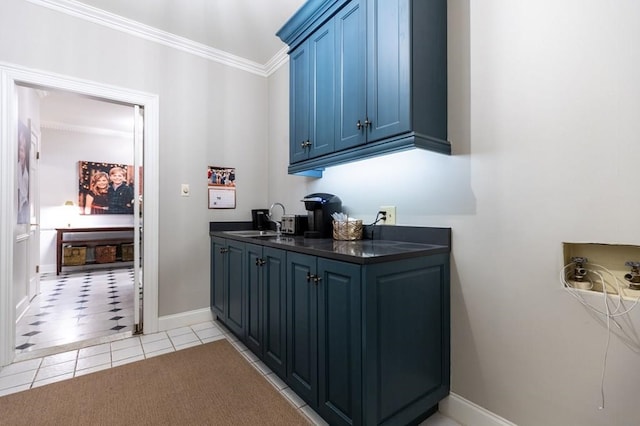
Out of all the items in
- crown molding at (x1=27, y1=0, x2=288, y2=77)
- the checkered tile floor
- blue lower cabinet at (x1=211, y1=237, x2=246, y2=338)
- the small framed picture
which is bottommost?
the checkered tile floor

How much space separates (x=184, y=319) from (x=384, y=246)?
7.17ft

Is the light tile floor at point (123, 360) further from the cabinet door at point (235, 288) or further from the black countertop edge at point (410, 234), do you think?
the black countertop edge at point (410, 234)

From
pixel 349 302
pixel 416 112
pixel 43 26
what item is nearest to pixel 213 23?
pixel 43 26

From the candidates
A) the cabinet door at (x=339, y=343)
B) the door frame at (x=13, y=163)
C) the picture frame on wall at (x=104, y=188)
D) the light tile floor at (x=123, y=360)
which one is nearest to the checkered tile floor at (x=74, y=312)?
the light tile floor at (x=123, y=360)

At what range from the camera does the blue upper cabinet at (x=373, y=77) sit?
56.1 inches

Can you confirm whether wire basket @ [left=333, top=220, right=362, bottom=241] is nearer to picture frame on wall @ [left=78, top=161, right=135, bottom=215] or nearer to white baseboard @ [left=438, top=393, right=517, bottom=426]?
white baseboard @ [left=438, top=393, right=517, bottom=426]

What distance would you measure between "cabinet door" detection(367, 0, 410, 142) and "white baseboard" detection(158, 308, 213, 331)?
239 centimetres

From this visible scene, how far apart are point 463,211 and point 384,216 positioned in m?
0.50

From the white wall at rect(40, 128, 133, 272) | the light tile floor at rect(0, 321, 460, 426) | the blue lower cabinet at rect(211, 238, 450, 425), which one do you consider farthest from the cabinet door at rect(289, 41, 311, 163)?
the white wall at rect(40, 128, 133, 272)

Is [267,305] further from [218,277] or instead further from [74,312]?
[74,312]

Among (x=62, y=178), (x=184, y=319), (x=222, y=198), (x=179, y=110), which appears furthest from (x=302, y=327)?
(x=62, y=178)

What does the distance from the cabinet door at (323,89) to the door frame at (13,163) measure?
62.5 inches

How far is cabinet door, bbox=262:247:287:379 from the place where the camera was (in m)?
1.74

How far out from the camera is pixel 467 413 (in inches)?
59.2
